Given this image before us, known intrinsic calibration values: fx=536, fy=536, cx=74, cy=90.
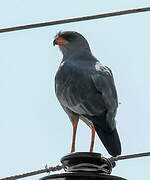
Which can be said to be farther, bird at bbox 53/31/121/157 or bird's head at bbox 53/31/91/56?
bird's head at bbox 53/31/91/56

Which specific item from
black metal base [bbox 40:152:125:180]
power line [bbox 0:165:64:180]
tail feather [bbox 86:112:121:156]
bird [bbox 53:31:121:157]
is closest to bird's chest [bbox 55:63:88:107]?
bird [bbox 53:31:121:157]

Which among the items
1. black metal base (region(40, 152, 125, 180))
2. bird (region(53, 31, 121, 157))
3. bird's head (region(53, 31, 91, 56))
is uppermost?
bird's head (region(53, 31, 91, 56))

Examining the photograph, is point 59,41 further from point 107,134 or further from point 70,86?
point 107,134

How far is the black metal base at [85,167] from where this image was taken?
2455 millimetres

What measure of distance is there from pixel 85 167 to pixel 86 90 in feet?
5.47

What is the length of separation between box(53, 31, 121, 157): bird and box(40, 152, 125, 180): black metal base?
860mm

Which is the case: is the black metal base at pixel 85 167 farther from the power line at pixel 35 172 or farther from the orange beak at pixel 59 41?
the orange beak at pixel 59 41

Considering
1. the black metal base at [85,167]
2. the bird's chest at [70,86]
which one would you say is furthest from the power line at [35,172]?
the bird's chest at [70,86]

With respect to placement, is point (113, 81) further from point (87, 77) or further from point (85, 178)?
point (85, 178)

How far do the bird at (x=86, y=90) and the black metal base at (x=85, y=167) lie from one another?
86 cm

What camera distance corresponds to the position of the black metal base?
2455 millimetres

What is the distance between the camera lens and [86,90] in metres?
4.23

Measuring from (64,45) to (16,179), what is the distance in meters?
1.72

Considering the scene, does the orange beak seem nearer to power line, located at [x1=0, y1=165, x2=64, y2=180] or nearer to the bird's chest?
the bird's chest
